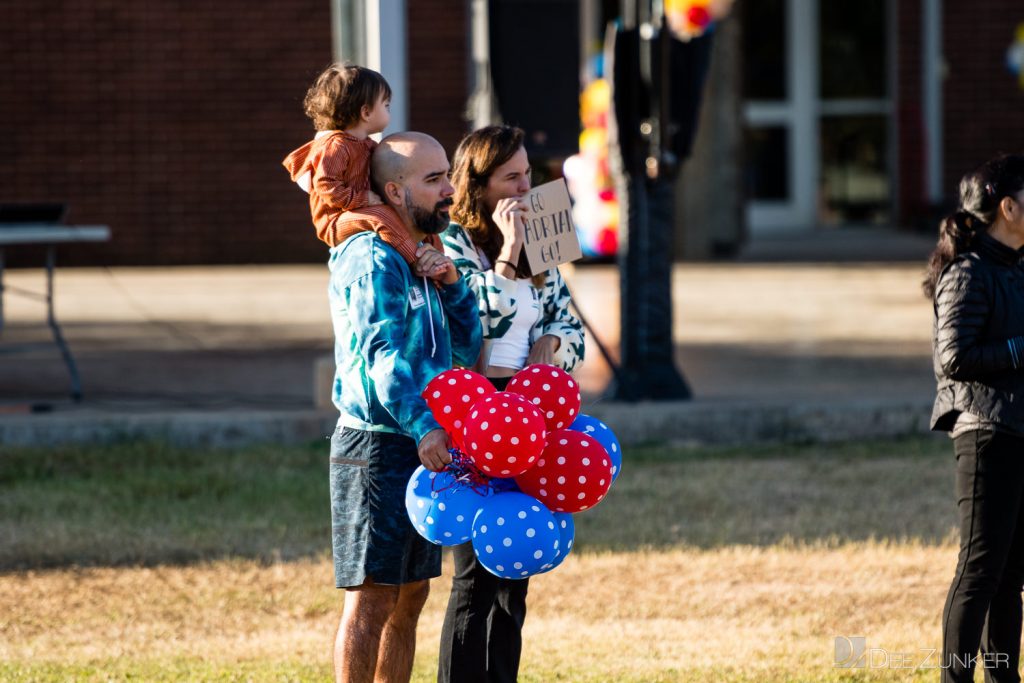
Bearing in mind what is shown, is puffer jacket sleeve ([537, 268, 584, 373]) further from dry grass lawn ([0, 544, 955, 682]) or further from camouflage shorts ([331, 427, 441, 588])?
dry grass lawn ([0, 544, 955, 682])

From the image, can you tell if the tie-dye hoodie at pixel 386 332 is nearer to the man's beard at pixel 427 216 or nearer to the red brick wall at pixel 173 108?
the man's beard at pixel 427 216

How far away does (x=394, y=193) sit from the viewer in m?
3.85

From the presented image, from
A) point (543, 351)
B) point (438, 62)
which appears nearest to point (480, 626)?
point (543, 351)

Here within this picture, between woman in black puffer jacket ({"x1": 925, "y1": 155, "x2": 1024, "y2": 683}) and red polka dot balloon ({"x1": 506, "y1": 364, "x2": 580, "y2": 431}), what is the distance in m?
1.02

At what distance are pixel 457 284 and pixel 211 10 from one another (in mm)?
14412

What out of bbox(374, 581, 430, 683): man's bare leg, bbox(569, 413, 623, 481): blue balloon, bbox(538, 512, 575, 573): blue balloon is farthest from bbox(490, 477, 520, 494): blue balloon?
bbox(374, 581, 430, 683): man's bare leg

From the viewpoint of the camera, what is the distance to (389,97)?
400 cm

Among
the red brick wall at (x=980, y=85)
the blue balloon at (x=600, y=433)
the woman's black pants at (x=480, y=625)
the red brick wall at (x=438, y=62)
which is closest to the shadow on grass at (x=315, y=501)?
the woman's black pants at (x=480, y=625)

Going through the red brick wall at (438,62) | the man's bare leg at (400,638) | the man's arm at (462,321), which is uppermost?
the red brick wall at (438,62)

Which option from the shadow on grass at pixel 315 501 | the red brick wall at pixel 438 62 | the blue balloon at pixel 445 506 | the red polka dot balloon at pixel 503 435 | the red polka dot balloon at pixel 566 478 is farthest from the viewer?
the red brick wall at pixel 438 62

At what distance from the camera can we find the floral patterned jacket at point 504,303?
4.06 m

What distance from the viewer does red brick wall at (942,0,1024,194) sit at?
20141 mm

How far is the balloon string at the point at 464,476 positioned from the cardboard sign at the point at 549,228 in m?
0.62

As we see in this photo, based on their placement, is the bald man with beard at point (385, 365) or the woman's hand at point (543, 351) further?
the woman's hand at point (543, 351)
